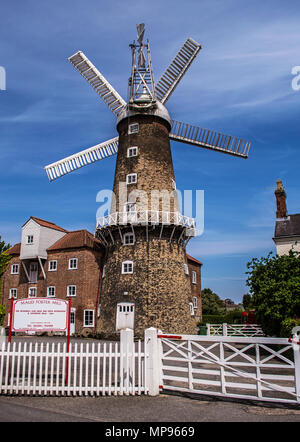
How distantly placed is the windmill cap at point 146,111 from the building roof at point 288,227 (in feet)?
50.1

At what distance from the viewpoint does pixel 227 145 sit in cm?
2845

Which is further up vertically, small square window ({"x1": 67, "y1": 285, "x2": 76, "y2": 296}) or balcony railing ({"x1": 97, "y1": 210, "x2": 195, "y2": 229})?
balcony railing ({"x1": 97, "y1": 210, "x2": 195, "y2": 229})

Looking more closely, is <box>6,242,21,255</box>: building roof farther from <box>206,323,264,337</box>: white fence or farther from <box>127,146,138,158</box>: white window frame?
<box>206,323,264,337</box>: white fence

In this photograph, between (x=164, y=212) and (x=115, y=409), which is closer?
(x=115, y=409)

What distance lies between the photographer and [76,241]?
30.7m

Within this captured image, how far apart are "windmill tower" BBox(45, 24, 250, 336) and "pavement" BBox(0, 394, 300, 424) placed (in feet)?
47.2

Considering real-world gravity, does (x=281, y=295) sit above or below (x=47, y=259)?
below

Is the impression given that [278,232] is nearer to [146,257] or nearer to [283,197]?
[283,197]

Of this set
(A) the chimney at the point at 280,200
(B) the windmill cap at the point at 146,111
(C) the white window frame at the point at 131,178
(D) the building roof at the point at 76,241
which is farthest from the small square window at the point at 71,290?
(A) the chimney at the point at 280,200

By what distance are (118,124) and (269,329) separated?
1845 centimetres

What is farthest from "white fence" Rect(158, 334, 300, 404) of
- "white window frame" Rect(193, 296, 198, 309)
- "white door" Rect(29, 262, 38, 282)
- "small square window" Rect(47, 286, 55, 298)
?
"white door" Rect(29, 262, 38, 282)

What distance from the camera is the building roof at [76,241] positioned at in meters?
30.1

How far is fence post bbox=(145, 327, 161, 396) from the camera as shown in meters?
8.46

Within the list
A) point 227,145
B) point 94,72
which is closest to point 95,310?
point 227,145
